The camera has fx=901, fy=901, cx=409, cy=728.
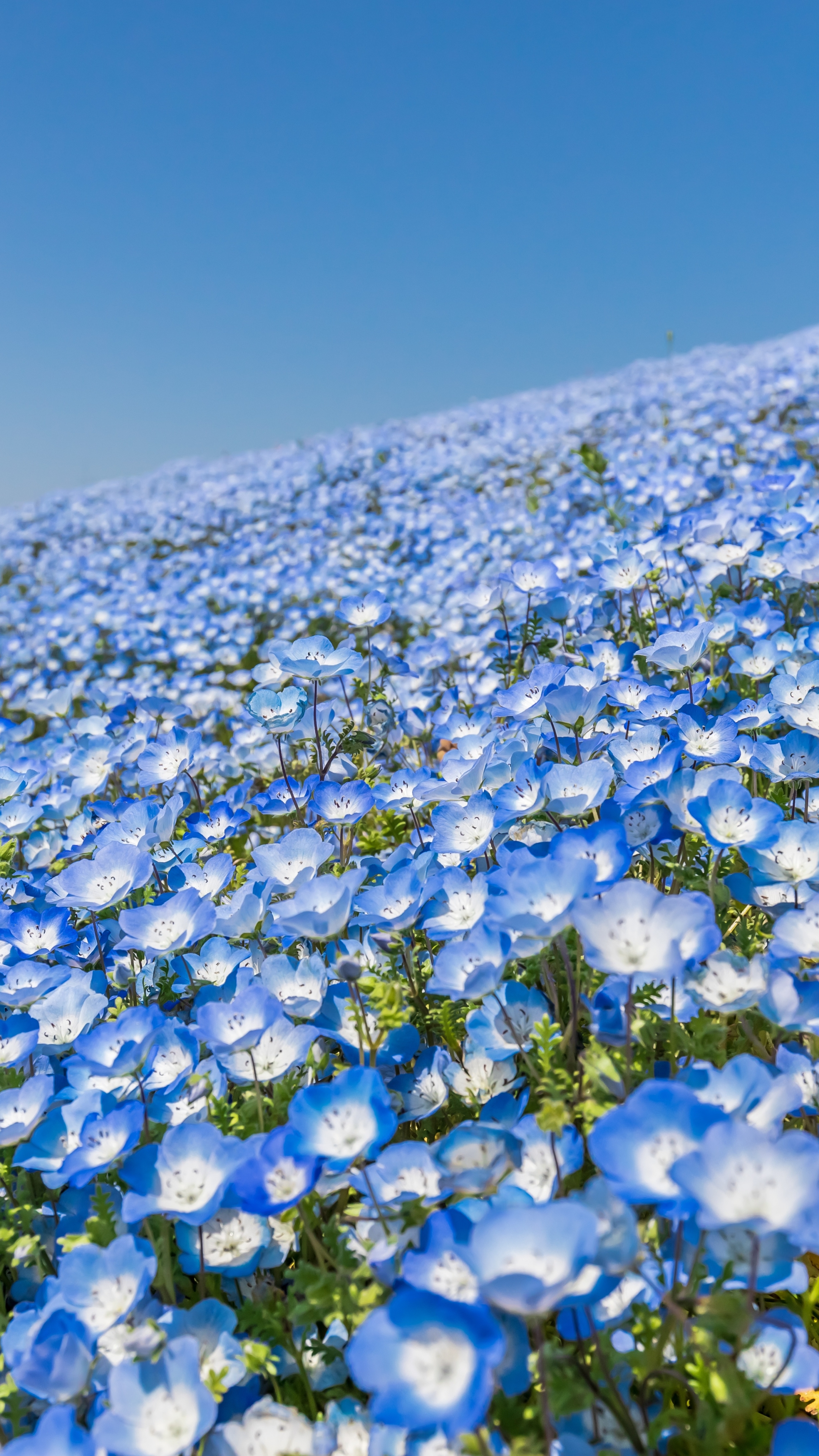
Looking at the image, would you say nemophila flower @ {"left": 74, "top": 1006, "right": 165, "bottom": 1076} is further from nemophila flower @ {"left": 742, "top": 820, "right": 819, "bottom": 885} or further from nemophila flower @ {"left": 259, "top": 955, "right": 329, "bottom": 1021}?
nemophila flower @ {"left": 742, "top": 820, "right": 819, "bottom": 885}

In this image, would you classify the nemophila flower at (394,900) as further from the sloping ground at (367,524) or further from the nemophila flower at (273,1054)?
the sloping ground at (367,524)

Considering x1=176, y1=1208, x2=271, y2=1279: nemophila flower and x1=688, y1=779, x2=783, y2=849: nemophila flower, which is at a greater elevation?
x1=688, y1=779, x2=783, y2=849: nemophila flower

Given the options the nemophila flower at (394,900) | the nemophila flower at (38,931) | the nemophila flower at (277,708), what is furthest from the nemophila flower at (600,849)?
the nemophila flower at (38,931)

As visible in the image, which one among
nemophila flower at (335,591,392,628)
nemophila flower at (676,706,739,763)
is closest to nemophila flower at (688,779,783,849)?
nemophila flower at (676,706,739,763)

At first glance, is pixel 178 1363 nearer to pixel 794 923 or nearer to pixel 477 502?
pixel 794 923

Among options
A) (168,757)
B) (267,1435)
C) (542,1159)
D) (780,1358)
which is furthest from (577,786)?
(168,757)

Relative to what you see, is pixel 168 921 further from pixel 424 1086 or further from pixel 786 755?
pixel 786 755
